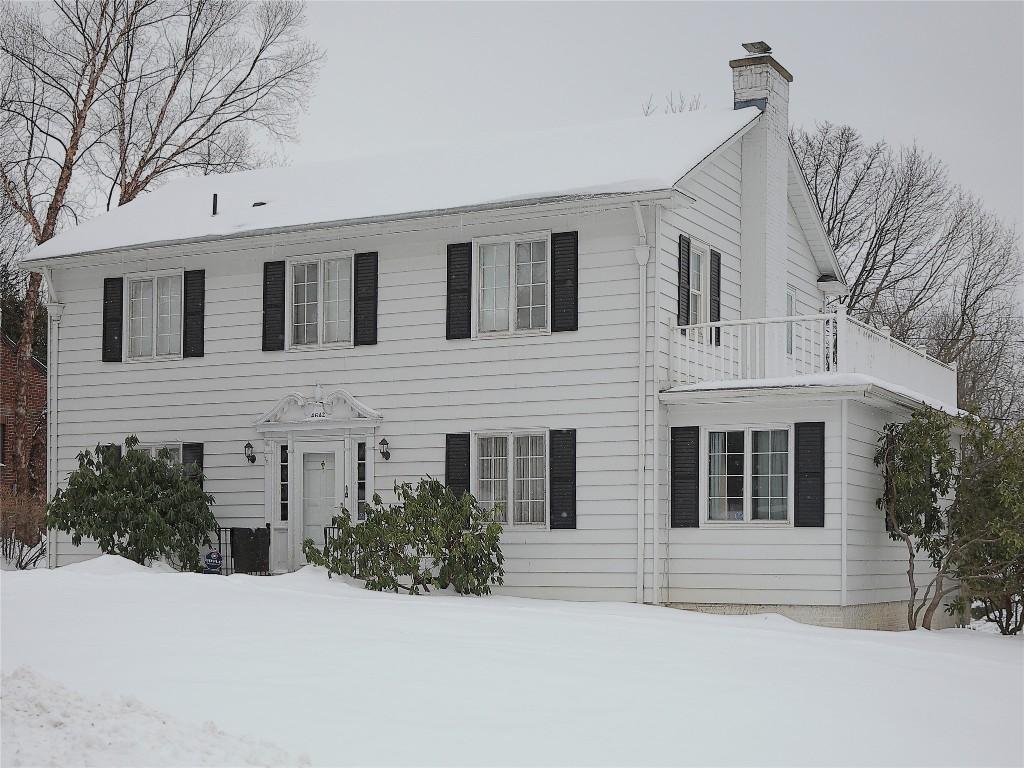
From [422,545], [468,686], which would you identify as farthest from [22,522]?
[468,686]

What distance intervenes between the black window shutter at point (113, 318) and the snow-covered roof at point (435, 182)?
2.25 ft

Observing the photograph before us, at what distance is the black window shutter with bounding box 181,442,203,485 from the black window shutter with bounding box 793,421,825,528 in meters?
9.16

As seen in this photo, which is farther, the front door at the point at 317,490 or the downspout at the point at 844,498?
the front door at the point at 317,490

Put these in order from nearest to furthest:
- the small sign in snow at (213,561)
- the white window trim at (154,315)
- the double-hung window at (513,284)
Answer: the double-hung window at (513,284), the small sign in snow at (213,561), the white window trim at (154,315)

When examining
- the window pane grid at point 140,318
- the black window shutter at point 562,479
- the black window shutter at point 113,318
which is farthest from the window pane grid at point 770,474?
the black window shutter at point 113,318

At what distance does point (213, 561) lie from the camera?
1978 centimetres

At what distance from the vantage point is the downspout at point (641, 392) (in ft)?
55.9

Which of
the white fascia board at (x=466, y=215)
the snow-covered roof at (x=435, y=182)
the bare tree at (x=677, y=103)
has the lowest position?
the white fascia board at (x=466, y=215)

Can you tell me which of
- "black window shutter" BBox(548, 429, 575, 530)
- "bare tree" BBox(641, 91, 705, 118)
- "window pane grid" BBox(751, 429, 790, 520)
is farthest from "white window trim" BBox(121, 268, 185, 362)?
"bare tree" BBox(641, 91, 705, 118)

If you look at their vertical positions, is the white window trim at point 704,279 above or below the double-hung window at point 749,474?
above

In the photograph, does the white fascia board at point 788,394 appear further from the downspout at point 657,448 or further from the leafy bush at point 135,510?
the leafy bush at point 135,510

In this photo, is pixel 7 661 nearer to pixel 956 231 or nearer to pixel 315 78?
pixel 315 78

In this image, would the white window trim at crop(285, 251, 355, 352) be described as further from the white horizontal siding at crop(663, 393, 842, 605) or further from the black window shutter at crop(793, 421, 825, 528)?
the black window shutter at crop(793, 421, 825, 528)

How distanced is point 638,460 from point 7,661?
9.05 meters
